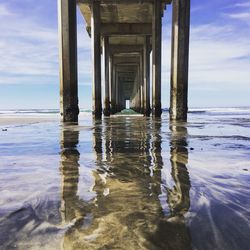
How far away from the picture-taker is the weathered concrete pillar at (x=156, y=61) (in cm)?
1680

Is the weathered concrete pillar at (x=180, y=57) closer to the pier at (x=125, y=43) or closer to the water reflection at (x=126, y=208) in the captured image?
the pier at (x=125, y=43)

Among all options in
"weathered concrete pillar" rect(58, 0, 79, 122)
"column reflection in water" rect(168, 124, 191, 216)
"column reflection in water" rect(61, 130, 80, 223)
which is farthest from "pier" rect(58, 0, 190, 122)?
"column reflection in water" rect(168, 124, 191, 216)

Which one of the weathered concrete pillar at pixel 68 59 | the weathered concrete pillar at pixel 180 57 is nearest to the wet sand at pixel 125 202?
the weathered concrete pillar at pixel 68 59

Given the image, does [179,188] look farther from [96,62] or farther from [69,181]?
[96,62]

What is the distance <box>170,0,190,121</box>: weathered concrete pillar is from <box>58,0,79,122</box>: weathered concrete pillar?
3601mm

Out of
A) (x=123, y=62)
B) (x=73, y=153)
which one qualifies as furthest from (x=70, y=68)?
(x=123, y=62)

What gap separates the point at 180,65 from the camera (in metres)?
11.9

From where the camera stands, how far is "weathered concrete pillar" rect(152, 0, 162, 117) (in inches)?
661

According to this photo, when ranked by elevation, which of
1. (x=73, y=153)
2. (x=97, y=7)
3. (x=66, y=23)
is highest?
(x=97, y=7)

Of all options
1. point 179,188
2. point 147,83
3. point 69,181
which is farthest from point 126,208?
point 147,83

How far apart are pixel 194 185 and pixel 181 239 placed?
39.8 inches

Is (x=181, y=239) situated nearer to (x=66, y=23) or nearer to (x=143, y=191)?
(x=143, y=191)

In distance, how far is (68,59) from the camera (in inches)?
437

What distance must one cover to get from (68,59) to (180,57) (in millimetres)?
3984
